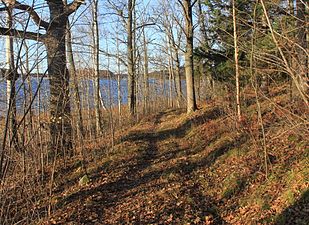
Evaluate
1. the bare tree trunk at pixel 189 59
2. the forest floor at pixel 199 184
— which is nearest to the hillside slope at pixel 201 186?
the forest floor at pixel 199 184

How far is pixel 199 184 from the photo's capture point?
23.0ft

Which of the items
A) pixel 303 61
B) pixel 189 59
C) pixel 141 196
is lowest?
pixel 141 196

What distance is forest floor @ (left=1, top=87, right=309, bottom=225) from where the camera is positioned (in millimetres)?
5242

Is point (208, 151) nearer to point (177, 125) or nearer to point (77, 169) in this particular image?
point (77, 169)

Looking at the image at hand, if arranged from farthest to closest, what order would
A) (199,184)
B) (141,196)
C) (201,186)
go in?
(199,184) → (201,186) → (141,196)

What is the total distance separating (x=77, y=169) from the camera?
8.16 meters

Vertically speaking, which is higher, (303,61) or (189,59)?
(189,59)

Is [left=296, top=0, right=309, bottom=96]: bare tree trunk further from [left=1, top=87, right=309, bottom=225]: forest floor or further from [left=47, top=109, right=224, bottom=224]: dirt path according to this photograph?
[left=47, top=109, right=224, bottom=224]: dirt path

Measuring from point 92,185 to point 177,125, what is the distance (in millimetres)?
7319

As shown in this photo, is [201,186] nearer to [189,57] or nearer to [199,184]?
[199,184]

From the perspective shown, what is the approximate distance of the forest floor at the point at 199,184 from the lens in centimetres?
524

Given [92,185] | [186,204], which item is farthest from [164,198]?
[92,185]

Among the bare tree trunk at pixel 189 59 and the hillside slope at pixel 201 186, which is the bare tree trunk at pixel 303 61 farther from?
the bare tree trunk at pixel 189 59

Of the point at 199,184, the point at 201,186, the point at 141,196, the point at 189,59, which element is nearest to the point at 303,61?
the point at 201,186
